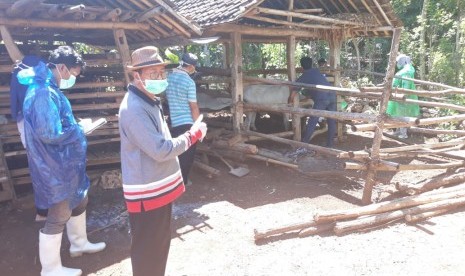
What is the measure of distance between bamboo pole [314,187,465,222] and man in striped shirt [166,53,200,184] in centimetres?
204

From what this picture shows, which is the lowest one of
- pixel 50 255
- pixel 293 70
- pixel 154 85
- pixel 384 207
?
pixel 384 207

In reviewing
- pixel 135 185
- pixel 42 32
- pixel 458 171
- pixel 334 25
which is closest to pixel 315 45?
pixel 334 25

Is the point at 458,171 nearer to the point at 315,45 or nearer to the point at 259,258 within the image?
the point at 259,258

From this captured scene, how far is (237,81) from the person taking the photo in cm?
705

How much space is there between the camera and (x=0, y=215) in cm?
489

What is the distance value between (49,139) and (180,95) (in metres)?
2.24

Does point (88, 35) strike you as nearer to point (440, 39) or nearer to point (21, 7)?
point (21, 7)

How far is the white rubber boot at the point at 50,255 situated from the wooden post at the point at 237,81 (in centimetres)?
427

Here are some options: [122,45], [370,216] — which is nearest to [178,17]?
[122,45]

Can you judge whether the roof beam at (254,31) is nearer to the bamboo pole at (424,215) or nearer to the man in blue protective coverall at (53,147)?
the man in blue protective coverall at (53,147)

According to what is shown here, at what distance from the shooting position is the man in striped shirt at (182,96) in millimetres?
5047

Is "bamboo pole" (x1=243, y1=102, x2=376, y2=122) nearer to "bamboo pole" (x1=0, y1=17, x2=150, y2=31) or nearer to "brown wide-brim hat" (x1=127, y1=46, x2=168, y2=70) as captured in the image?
"bamboo pole" (x1=0, y1=17, x2=150, y2=31)

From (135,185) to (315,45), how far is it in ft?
49.9

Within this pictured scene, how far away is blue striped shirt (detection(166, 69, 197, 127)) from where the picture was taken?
16.5 ft
